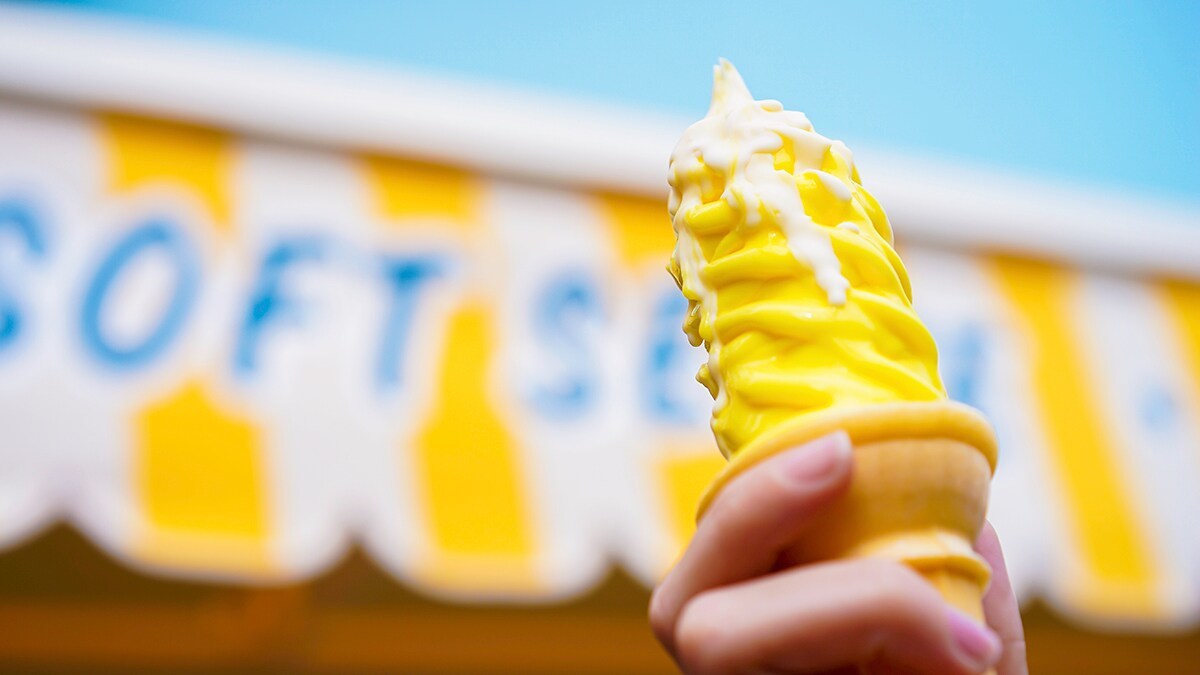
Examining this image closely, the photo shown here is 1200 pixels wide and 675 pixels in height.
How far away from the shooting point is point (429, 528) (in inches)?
74.7

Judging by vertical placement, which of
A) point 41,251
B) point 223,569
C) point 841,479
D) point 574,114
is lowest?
point 841,479

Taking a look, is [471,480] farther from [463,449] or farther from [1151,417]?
[1151,417]

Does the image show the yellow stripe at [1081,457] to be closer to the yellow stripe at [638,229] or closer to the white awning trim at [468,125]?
the white awning trim at [468,125]

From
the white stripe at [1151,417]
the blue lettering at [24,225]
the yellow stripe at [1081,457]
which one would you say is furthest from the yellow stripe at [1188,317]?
the blue lettering at [24,225]

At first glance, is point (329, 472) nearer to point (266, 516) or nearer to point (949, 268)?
point (266, 516)

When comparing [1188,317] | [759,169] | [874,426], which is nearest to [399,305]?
[759,169]

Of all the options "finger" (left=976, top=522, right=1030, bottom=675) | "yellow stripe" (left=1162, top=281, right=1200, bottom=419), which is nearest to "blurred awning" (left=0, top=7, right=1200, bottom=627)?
"yellow stripe" (left=1162, top=281, right=1200, bottom=419)

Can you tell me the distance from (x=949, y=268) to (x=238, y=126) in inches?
65.0

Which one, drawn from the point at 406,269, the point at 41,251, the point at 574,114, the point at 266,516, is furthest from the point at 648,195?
the point at 41,251

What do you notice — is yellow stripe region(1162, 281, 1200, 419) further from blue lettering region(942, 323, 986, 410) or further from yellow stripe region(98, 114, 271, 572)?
yellow stripe region(98, 114, 271, 572)

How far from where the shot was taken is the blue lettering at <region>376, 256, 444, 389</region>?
6.64 ft

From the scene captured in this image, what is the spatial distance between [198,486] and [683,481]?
36.7 inches

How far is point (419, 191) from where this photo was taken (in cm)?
216

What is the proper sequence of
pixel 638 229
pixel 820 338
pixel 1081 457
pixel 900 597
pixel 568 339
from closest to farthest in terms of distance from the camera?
pixel 900 597, pixel 820 338, pixel 568 339, pixel 638 229, pixel 1081 457
